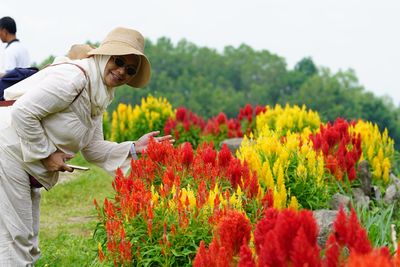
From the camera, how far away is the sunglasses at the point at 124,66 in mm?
4500

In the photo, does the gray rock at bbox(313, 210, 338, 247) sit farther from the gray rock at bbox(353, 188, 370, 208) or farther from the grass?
the gray rock at bbox(353, 188, 370, 208)

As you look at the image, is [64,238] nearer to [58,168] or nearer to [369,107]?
[58,168]

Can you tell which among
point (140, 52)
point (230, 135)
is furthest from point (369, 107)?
point (140, 52)

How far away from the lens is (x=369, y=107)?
55.9 m

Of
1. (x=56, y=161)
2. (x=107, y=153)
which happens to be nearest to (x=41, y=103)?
(x=56, y=161)

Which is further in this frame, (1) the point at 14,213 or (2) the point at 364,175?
(2) the point at 364,175

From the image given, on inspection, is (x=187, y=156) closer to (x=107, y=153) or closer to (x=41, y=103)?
(x=107, y=153)

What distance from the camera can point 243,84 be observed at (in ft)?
236

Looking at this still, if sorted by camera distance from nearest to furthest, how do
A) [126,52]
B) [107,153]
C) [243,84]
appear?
[126,52]
[107,153]
[243,84]

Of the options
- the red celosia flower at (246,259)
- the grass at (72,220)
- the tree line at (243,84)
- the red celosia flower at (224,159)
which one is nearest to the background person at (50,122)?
the grass at (72,220)

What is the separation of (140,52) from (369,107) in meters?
53.3

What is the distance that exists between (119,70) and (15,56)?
5642 mm

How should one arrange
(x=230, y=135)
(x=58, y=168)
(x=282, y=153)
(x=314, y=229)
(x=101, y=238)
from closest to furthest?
(x=314, y=229), (x=58, y=168), (x=101, y=238), (x=282, y=153), (x=230, y=135)

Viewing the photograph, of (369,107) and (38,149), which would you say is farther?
(369,107)
